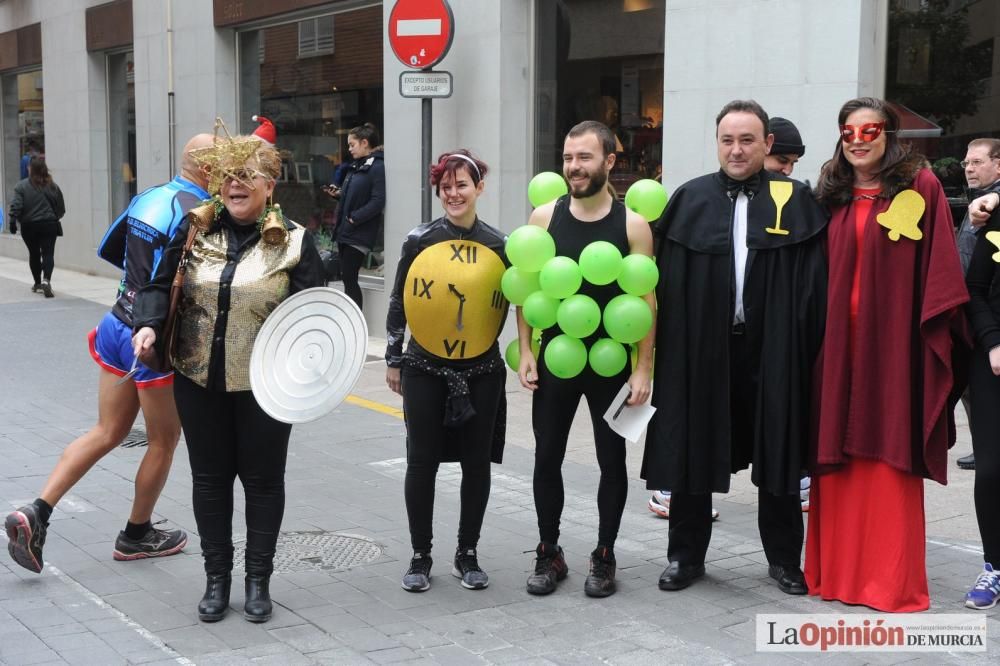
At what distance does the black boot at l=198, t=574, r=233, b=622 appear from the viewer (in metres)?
4.95

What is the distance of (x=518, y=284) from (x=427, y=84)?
248 inches

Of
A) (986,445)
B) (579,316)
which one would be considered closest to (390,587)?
(579,316)

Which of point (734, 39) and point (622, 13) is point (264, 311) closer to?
point (734, 39)

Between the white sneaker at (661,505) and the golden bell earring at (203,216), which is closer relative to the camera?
the golden bell earring at (203,216)

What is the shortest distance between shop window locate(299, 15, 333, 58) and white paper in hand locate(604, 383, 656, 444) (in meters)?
10.2

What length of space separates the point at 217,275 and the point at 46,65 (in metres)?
18.8

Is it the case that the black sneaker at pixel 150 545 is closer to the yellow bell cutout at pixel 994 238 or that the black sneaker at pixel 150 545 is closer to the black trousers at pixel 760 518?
the black trousers at pixel 760 518

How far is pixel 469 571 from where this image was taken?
5418 millimetres

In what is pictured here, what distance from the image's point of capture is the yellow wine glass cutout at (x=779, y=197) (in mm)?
5102

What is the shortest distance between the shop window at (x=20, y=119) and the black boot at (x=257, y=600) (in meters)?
19.3

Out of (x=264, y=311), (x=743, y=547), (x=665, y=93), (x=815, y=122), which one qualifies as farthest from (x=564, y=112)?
(x=264, y=311)

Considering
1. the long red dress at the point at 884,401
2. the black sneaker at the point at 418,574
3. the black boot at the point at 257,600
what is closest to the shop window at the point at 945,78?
the long red dress at the point at 884,401

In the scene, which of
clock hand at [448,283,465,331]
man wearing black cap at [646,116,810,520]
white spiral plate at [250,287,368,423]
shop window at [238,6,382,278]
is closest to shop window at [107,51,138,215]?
shop window at [238,6,382,278]

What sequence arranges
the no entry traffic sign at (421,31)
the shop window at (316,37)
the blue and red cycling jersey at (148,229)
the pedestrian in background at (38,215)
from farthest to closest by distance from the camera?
1. the pedestrian in background at (38,215)
2. the shop window at (316,37)
3. the no entry traffic sign at (421,31)
4. the blue and red cycling jersey at (148,229)
